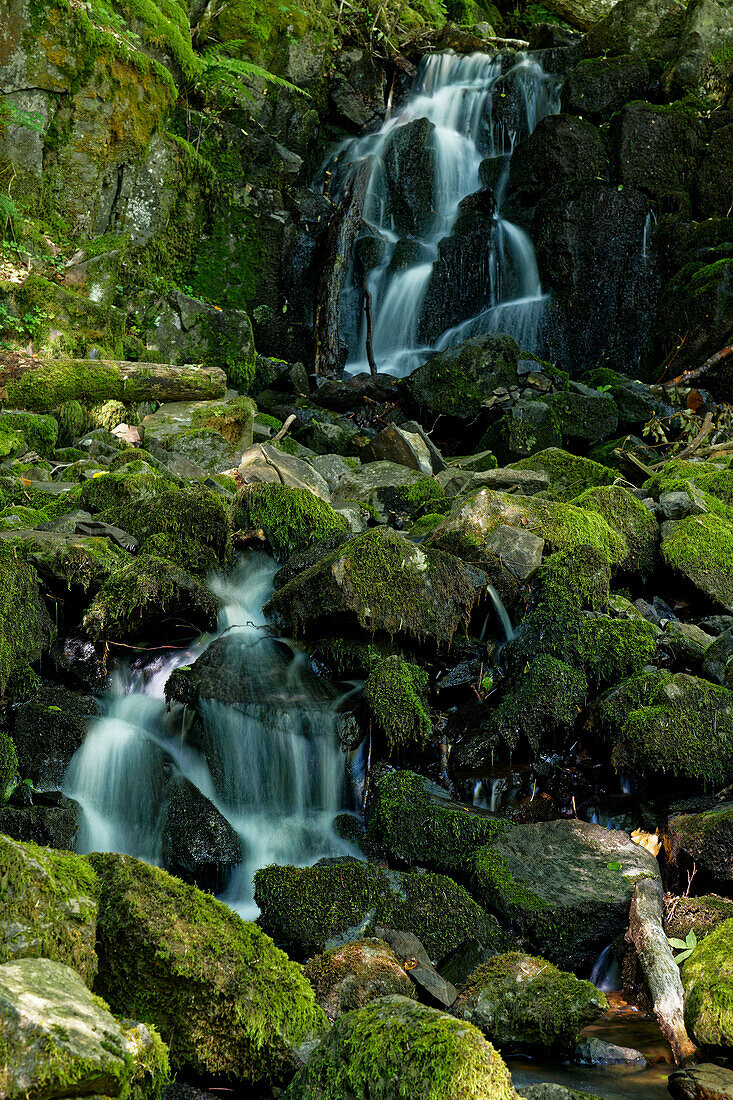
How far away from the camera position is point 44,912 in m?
2.34

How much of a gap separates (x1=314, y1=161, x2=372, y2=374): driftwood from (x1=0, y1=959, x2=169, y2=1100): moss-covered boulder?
12.4 m

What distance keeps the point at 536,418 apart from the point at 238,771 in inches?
279

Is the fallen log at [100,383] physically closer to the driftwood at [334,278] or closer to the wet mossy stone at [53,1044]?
the driftwood at [334,278]

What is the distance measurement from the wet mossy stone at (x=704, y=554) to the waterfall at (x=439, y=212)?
746cm

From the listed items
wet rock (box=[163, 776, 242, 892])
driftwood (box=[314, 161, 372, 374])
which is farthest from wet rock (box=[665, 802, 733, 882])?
driftwood (box=[314, 161, 372, 374])

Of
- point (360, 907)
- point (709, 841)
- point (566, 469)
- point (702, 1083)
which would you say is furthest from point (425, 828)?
point (566, 469)

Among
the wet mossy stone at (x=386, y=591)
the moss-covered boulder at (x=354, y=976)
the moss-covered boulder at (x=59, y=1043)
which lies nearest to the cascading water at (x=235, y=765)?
the wet mossy stone at (x=386, y=591)

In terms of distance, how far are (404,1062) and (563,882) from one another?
6.99 feet

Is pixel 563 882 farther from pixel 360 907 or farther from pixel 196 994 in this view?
pixel 196 994

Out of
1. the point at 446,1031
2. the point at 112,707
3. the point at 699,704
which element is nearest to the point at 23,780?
the point at 112,707

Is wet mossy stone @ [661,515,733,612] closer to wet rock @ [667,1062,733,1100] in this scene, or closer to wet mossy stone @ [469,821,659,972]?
wet mossy stone @ [469,821,659,972]

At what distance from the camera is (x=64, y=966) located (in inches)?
86.8

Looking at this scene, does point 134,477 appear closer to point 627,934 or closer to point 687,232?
point 627,934

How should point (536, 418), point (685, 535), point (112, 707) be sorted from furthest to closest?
point (536, 418) < point (685, 535) < point (112, 707)
